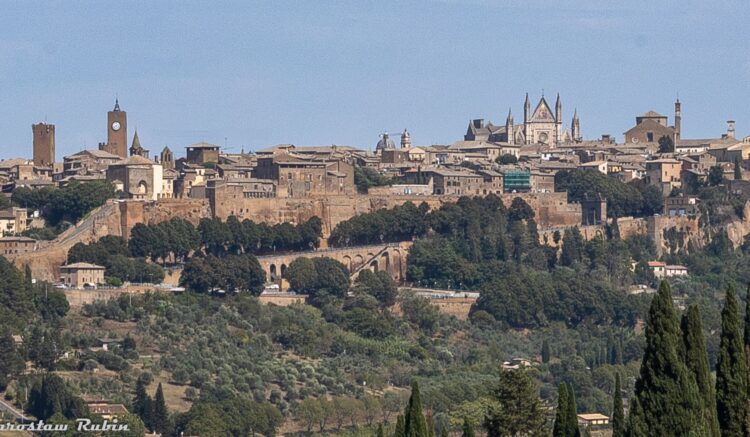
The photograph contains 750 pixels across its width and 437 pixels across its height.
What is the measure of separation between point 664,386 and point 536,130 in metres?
87.5

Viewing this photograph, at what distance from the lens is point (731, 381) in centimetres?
3166

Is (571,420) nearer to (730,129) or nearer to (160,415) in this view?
(160,415)

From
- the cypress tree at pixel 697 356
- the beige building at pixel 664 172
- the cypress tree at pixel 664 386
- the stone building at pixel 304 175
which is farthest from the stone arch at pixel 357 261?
the cypress tree at pixel 664 386

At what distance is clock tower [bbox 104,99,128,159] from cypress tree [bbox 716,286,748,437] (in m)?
70.0

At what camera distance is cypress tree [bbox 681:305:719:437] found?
1229 inches

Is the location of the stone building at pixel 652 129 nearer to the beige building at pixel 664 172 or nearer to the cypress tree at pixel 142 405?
the beige building at pixel 664 172

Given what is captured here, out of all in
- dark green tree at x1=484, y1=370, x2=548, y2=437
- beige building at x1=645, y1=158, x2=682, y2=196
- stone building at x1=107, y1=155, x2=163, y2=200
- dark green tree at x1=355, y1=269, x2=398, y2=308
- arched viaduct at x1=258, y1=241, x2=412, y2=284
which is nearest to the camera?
dark green tree at x1=484, y1=370, x2=548, y2=437

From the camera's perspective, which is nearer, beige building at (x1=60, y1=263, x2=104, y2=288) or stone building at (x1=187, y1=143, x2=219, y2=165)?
beige building at (x1=60, y1=263, x2=104, y2=288)

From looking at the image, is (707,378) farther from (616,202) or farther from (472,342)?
(616,202)

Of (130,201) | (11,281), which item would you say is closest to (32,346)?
(11,281)

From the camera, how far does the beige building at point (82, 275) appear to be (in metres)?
74.7

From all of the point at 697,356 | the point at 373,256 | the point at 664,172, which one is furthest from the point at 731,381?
the point at 664,172

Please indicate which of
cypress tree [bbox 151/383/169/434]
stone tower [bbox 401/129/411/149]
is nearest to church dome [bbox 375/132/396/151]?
stone tower [bbox 401/129/411/149]

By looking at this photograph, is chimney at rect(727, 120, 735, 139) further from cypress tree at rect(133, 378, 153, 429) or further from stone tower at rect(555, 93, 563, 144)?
cypress tree at rect(133, 378, 153, 429)
